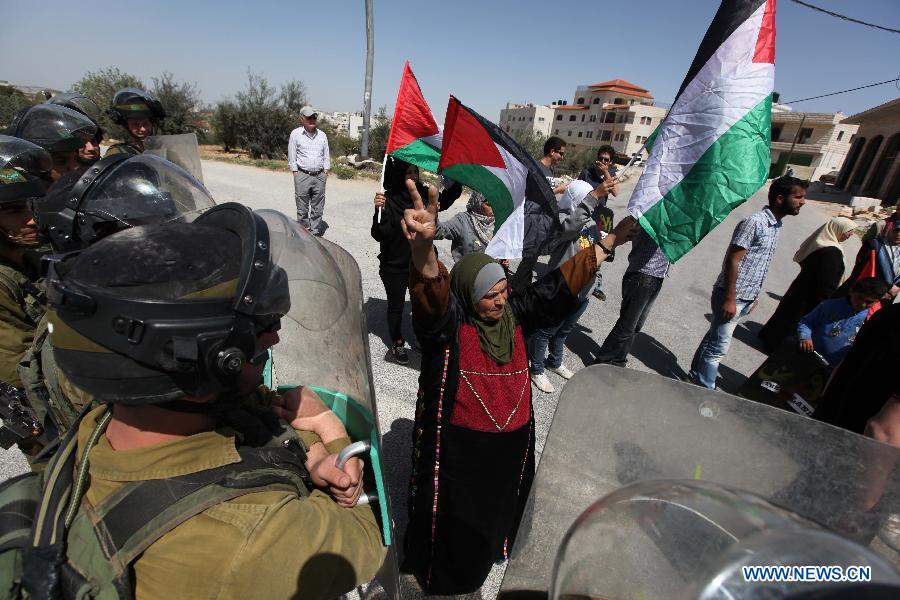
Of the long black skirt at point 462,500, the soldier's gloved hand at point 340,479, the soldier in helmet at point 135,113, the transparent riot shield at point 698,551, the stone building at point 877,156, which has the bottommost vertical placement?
the long black skirt at point 462,500

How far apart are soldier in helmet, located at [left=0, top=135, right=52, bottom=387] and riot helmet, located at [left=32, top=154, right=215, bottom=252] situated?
0.30m

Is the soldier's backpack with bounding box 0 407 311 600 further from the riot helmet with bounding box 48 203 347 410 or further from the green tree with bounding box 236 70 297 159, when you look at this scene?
the green tree with bounding box 236 70 297 159

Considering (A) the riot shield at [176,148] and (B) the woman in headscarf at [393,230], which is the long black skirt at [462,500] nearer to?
(B) the woman in headscarf at [393,230]

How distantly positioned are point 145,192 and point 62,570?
151cm

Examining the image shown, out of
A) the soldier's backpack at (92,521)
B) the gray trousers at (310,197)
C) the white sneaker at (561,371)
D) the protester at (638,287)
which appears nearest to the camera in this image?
the soldier's backpack at (92,521)

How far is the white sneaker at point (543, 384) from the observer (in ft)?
13.3

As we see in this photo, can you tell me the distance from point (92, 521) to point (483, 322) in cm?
151

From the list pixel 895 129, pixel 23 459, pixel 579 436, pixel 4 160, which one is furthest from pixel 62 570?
pixel 895 129

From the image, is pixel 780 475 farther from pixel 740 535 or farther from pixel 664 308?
pixel 664 308

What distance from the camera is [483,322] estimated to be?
6.61 ft

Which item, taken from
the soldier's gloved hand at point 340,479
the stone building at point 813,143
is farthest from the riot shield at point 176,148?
the stone building at point 813,143

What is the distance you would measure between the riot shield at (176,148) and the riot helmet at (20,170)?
0.77 meters

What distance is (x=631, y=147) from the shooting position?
2370 inches

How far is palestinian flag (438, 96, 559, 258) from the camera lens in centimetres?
230
